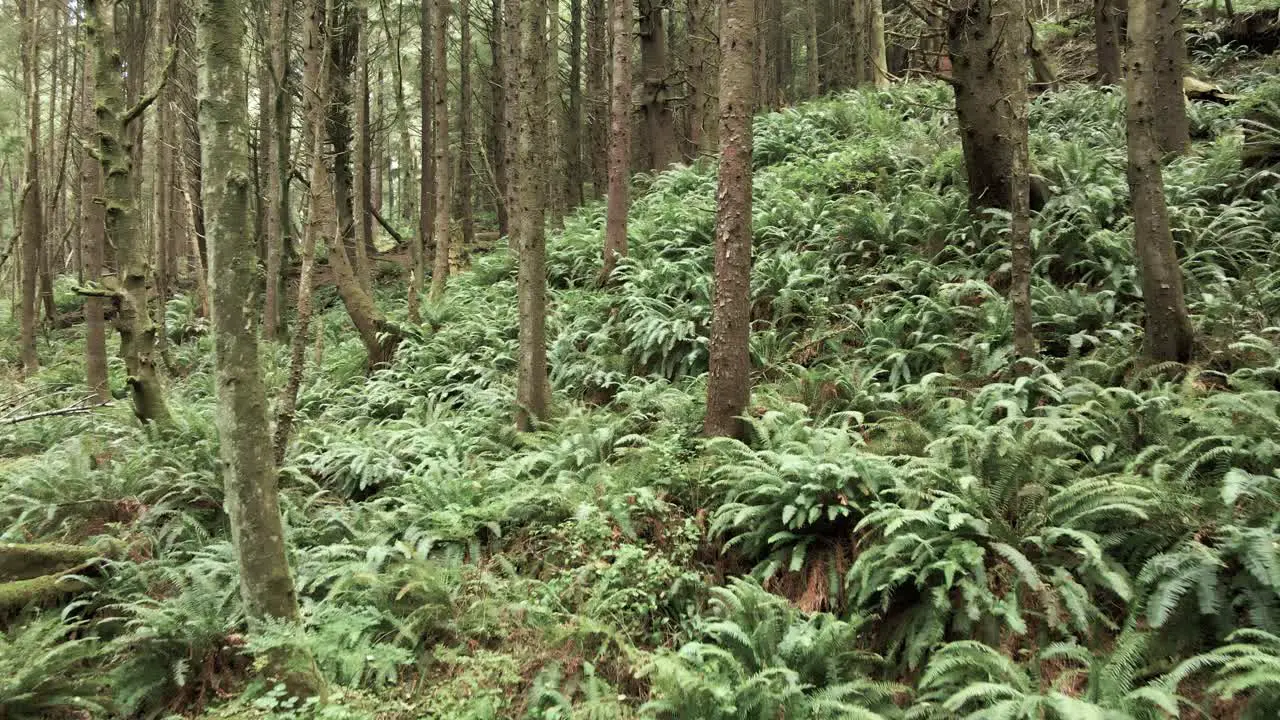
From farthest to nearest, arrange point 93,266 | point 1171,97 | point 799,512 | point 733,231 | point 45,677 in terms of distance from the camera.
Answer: point 93,266
point 1171,97
point 733,231
point 799,512
point 45,677

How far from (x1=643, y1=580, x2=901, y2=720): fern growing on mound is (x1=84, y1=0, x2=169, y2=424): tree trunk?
668cm

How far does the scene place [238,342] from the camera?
3.55 m

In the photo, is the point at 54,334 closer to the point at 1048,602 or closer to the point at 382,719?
the point at 382,719

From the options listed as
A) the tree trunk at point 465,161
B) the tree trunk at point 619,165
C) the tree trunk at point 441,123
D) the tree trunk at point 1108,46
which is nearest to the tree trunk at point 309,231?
the tree trunk at point 441,123

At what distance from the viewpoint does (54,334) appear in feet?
55.9

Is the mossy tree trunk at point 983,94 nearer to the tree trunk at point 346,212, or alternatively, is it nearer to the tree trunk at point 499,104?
the tree trunk at point 346,212

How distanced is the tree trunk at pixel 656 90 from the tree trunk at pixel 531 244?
26.0ft

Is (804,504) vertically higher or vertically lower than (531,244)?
lower

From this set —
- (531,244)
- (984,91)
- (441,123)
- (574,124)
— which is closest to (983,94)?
(984,91)

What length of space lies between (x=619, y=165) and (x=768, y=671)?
28.1 ft

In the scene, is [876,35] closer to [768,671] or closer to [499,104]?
[499,104]

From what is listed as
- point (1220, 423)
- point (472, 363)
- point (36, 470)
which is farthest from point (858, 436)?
point (36, 470)

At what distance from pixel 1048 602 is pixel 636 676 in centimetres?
236

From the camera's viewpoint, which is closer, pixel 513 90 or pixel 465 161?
pixel 513 90
